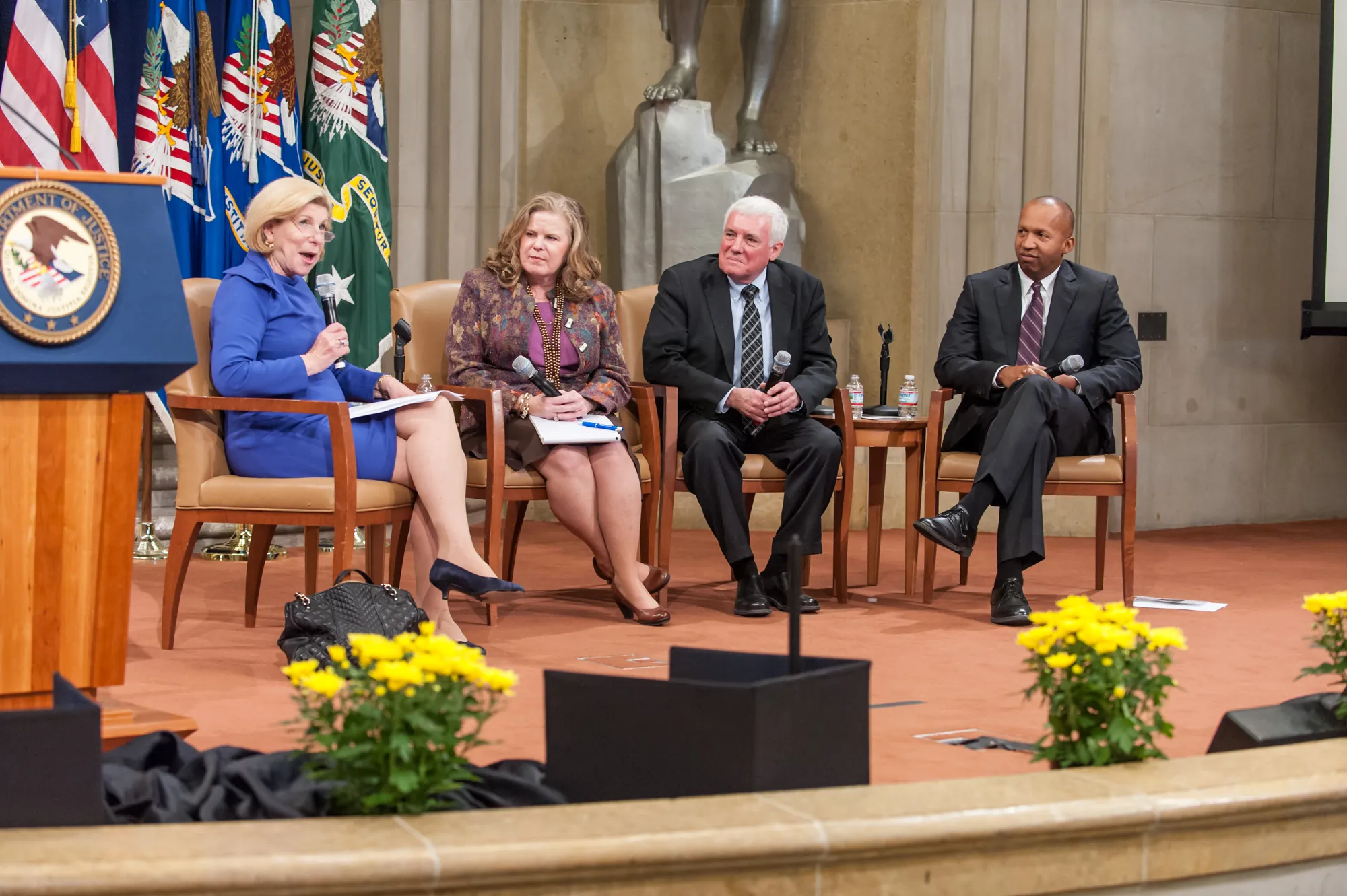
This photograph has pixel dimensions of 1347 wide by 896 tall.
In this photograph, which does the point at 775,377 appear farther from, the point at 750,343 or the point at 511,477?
the point at 511,477

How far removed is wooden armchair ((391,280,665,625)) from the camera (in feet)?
13.1

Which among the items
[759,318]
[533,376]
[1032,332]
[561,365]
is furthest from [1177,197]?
[533,376]

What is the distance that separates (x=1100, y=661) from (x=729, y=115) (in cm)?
501

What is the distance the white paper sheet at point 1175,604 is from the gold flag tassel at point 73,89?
340 cm

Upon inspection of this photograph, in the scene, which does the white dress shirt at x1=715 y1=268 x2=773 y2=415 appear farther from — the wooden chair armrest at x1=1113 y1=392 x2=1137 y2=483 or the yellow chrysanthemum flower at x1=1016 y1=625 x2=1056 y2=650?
the yellow chrysanthemum flower at x1=1016 y1=625 x2=1056 y2=650

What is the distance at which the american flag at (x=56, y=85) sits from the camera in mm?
4785

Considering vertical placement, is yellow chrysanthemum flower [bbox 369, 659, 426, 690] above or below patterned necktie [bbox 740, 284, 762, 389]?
below

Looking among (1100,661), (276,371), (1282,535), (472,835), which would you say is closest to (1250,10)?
(1282,535)

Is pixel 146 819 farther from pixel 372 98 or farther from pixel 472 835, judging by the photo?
pixel 372 98

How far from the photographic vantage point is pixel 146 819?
2004 millimetres

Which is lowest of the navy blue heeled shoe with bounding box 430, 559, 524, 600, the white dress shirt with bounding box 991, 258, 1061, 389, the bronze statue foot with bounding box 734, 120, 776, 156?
the navy blue heeled shoe with bounding box 430, 559, 524, 600

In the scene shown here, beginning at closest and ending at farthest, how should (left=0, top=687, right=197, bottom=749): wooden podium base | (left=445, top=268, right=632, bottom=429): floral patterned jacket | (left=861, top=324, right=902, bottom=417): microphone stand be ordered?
1. (left=0, top=687, right=197, bottom=749): wooden podium base
2. (left=445, top=268, right=632, bottom=429): floral patterned jacket
3. (left=861, top=324, right=902, bottom=417): microphone stand

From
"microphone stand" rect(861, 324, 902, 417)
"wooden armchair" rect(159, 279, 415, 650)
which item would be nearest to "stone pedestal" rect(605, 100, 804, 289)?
"microphone stand" rect(861, 324, 902, 417)

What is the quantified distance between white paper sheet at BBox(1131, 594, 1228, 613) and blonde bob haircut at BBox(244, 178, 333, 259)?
251 centimetres
